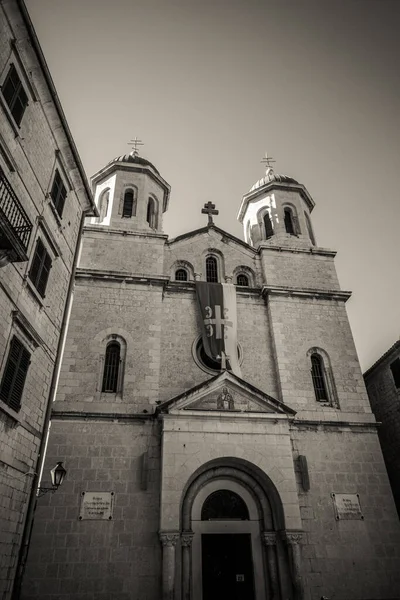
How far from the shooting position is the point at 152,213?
65.2ft

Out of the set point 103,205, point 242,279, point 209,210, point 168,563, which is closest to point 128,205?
point 103,205

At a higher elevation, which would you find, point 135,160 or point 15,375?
point 135,160

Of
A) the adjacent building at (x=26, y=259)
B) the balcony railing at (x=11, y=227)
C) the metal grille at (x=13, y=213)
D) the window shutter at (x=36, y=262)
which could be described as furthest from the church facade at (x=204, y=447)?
the balcony railing at (x=11, y=227)

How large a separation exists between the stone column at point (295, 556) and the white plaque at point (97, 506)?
5.02 metres

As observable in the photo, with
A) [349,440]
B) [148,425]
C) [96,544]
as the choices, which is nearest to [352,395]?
[349,440]

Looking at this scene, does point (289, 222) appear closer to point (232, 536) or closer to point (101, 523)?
point (232, 536)

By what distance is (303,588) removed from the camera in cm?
1134

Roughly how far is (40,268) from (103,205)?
879 cm

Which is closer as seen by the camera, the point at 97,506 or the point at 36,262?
the point at 36,262

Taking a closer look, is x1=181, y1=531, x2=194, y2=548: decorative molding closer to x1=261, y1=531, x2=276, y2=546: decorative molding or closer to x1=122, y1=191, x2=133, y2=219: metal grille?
x1=261, y1=531, x2=276, y2=546: decorative molding

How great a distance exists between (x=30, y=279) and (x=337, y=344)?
1133 cm

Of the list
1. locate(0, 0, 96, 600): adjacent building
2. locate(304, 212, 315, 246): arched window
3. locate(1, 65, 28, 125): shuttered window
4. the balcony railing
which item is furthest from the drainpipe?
locate(304, 212, 315, 246): arched window

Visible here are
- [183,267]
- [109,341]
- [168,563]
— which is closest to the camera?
[168,563]

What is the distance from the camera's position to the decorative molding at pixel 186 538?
38.2ft
